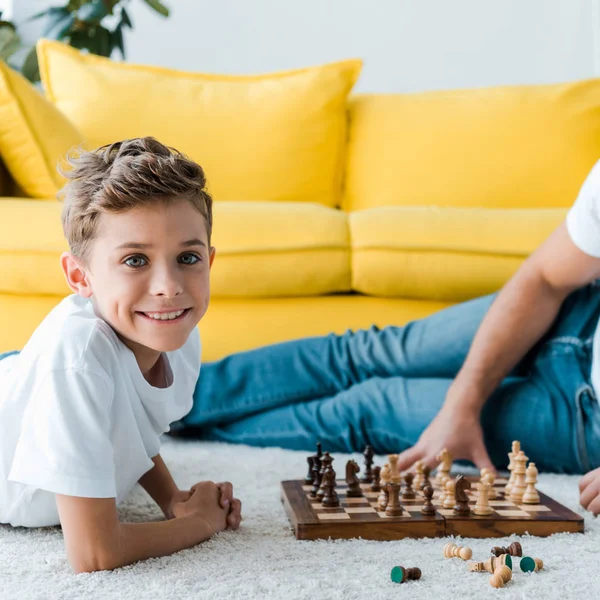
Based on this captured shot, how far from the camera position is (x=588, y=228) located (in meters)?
1.46

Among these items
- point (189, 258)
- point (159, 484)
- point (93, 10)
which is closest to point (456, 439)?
point (159, 484)

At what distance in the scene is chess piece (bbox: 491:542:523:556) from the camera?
3.42 ft

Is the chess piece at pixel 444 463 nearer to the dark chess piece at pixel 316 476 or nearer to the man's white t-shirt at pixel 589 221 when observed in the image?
the dark chess piece at pixel 316 476

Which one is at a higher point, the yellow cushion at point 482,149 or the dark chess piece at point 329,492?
the yellow cushion at point 482,149

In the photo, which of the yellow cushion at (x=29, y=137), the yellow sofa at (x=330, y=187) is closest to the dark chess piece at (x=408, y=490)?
the yellow sofa at (x=330, y=187)

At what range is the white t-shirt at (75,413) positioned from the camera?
988mm

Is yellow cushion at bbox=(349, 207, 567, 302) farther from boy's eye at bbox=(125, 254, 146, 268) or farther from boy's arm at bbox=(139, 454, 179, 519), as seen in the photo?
boy's eye at bbox=(125, 254, 146, 268)

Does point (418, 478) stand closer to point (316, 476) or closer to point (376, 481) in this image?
point (376, 481)

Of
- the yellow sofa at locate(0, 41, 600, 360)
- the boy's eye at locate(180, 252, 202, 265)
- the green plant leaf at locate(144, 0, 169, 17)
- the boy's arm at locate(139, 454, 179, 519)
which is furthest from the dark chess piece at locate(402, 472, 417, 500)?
the green plant leaf at locate(144, 0, 169, 17)

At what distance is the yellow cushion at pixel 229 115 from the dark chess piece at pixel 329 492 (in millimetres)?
1588

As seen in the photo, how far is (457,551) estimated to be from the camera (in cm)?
105

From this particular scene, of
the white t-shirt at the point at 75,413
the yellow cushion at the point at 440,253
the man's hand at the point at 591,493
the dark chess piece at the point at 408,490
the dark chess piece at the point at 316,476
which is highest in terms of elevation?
the yellow cushion at the point at 440,253

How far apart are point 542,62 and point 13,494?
125 inches

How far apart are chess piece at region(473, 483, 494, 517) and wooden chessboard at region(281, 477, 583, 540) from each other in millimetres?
10
